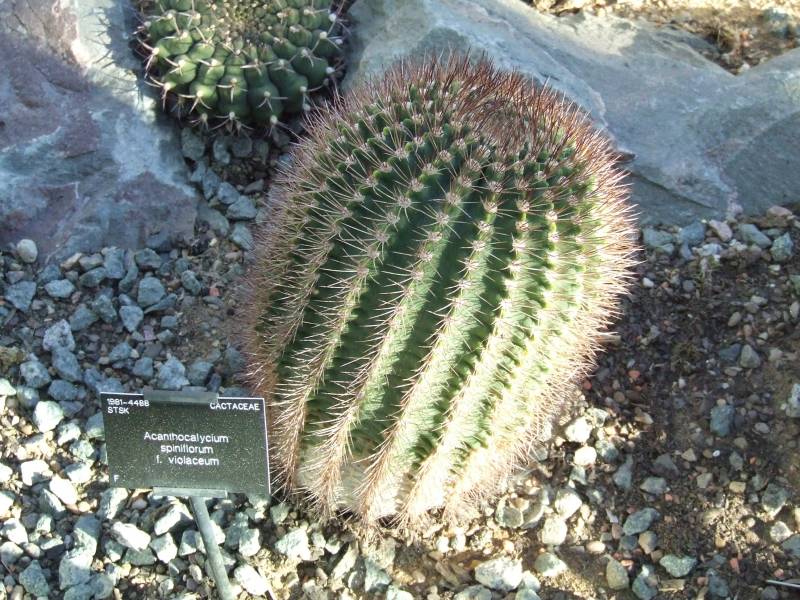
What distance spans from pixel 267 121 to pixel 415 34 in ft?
2.11

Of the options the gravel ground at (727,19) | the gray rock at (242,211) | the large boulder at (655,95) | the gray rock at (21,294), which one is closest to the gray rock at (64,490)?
the gray rock at (21,294)

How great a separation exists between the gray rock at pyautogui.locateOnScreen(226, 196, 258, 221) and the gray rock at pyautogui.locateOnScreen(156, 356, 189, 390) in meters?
0.71

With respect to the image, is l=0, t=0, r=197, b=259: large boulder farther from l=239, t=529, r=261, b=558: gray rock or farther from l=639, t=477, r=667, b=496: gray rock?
l=639, t=477, r=667, b=496: gray rock

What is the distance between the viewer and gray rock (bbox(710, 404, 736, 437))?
279 cm

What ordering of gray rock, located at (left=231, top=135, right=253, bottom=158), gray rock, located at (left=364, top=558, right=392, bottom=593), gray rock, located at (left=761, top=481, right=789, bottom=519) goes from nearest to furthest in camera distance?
gray rock, located at (left=364, top=558, right=392, bottom=593) < gray rock, located at (left=761, top=481, right=789, bottom=519) < gray rock, located at (left=231, top=135, right=253, bottom=158)

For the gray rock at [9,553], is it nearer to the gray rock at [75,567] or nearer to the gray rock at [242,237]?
the gray rock at [75,567]

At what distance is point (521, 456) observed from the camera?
2.50m

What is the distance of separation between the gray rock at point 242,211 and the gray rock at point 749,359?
1690mm

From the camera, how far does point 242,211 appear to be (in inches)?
135

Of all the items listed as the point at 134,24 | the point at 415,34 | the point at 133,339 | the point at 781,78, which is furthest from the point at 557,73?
the point at 133,339

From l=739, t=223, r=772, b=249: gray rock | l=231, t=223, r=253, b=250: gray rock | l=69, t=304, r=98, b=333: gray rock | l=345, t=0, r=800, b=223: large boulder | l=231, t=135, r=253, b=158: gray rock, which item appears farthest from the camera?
l=231, t=135, r=253, b=158: gray rock

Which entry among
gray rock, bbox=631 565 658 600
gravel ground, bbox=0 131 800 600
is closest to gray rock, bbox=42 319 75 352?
gravel ground, bbox=0 131 800 600

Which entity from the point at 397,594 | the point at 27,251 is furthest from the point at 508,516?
the point at 27,251

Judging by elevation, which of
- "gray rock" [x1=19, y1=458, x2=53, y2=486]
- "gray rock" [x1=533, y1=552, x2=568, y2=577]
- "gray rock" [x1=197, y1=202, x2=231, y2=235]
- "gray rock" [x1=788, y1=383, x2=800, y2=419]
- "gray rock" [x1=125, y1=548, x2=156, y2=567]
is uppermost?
"gray rock" [x1=788, y1=383, x2=800, y2=419]
